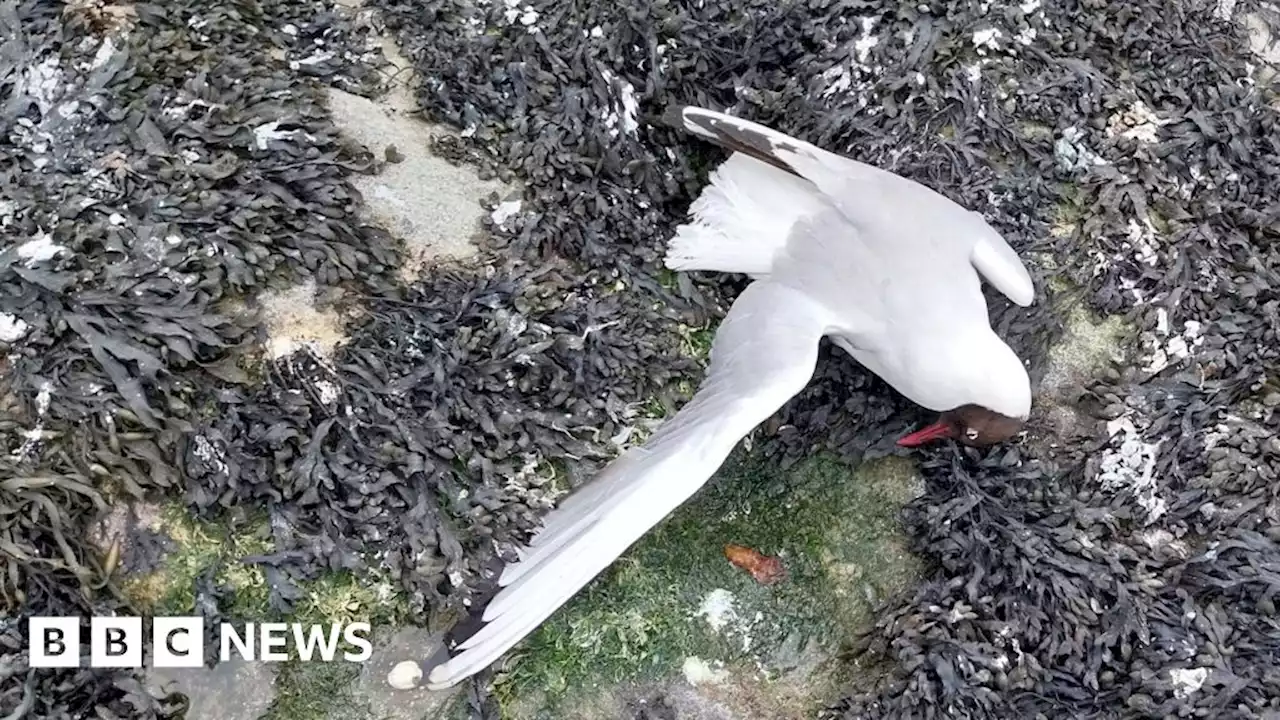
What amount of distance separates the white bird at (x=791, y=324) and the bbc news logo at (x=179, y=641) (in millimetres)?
274

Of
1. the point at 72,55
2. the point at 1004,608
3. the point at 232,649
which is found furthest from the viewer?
the point at 72,55

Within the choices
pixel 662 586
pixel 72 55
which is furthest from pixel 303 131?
pixel 662 586

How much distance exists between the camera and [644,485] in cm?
266

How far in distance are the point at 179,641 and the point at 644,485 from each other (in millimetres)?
1239

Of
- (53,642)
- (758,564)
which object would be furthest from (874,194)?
(53,642)

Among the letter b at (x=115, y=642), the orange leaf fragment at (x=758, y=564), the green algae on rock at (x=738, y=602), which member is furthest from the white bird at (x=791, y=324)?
the letter b at (x=115, y=642)

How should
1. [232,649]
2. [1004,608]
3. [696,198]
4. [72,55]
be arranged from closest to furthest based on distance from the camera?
[232,649], [1004,608], [72,55], [696,198]

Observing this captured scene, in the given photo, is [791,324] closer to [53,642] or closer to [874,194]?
[874,194]

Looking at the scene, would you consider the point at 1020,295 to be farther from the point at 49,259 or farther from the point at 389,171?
the point at 49,259

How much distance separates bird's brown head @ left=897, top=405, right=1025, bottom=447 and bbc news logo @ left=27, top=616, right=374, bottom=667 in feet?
5.37

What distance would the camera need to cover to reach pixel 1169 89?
11.9 ft

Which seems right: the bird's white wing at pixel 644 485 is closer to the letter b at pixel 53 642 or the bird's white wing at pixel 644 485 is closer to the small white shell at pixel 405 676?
the small white shell at pixel 405 676

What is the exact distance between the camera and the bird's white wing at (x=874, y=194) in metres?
3.04

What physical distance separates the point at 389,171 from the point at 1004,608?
86.7 inches
